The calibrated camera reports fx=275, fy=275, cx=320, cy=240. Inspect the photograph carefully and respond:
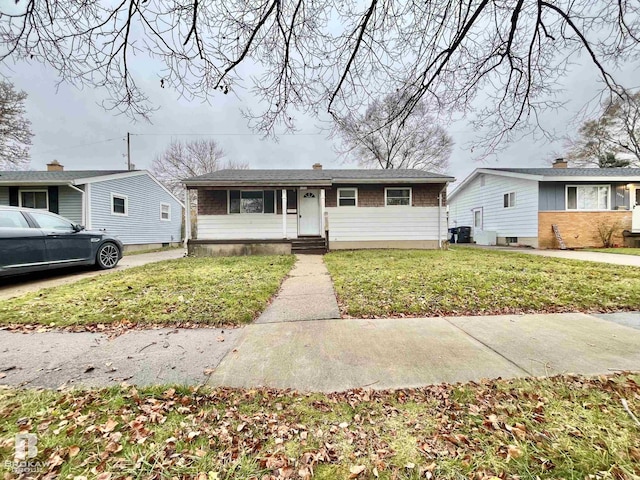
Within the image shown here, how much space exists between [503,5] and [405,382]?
4.60 m

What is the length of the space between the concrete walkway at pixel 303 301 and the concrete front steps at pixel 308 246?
446 cm

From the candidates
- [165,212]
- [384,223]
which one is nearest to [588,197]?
[384,223]

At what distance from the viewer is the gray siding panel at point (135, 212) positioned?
43.1 feet

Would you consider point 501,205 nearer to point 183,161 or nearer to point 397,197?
point 397,197

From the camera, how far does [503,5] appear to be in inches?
137

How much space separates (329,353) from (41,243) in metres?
7.18

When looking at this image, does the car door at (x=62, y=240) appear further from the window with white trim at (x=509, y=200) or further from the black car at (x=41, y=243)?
the window with white trim at (x=509, y=200)

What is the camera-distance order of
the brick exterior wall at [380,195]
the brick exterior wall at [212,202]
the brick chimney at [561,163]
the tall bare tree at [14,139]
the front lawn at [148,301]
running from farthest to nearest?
1. the brick chimney at [561,163]
2. the tall bare tree at [14,139]
3. the brick exterior wall at [380,195]
4. the brick exterior wall at [212,202]
5. the front lawn at [148,301]

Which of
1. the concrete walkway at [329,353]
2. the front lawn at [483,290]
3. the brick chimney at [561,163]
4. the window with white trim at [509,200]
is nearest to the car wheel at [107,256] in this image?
the concrete walkway at [329,353]

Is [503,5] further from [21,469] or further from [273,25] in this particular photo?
[21,469]

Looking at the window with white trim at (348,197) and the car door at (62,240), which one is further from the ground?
the window with white trim at (348,197)

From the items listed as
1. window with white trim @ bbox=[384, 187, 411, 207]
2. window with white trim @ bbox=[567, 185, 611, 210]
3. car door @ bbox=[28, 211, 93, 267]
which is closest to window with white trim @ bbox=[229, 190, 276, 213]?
window with white trim @ bbox=[384, 187, 411, 207]

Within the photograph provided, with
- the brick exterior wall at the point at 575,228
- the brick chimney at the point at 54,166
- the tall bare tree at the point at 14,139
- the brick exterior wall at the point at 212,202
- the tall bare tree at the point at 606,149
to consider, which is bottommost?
the brick exterior wall at the point at 575,228

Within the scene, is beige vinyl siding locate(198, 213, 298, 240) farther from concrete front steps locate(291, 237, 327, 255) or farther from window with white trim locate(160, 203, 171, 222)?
window with white trim locate(160, 203, 171, 222)
